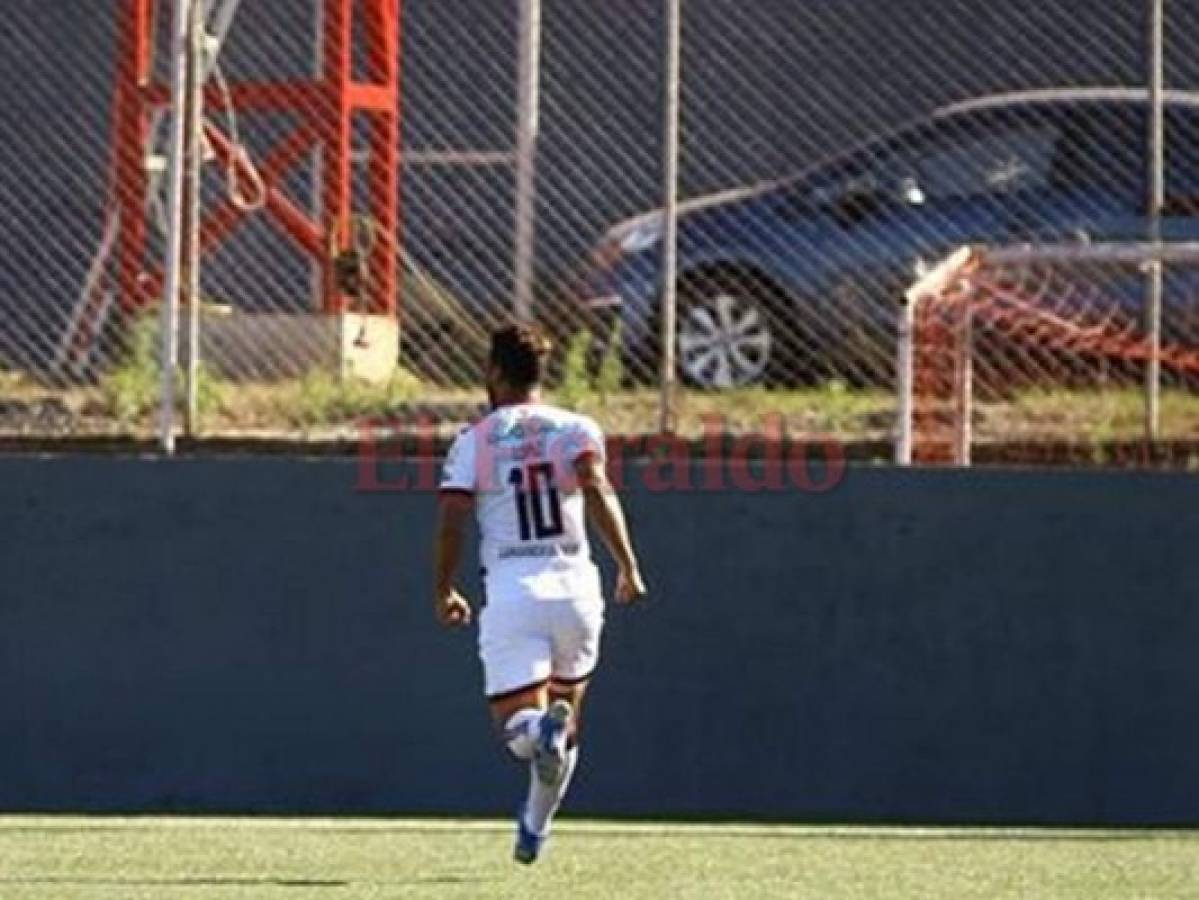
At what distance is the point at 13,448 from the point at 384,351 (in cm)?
159

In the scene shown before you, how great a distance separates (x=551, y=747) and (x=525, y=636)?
0.54m

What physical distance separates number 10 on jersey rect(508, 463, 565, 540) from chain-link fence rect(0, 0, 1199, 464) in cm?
404

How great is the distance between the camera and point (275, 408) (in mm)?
16188

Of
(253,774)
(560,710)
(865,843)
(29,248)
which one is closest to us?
Answer: (560,710)

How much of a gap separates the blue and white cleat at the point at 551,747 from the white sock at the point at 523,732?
3 centimetres

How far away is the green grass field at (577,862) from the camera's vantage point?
11.0 meters

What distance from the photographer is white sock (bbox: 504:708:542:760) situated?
11.4 meters

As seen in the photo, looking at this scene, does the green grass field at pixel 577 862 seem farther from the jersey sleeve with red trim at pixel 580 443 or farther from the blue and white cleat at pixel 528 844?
the jersey sleeve with red trim at pixel 580 443

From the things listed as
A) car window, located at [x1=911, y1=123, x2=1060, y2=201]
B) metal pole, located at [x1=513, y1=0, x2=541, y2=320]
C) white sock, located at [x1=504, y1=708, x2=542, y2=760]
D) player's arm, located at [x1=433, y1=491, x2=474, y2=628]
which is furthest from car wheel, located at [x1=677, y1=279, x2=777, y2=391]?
white sock, located at [x1=504, y1=708, x2=542, y2=760]

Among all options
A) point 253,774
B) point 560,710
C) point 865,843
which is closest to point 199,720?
point 253,774

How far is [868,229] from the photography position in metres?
16.2

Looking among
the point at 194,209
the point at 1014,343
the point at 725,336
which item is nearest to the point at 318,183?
the point at 194,209

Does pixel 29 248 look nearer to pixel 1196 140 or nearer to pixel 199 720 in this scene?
pixel 199 720

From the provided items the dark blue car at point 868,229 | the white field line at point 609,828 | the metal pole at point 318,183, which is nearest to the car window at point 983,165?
the dark blue car at point 868,229
